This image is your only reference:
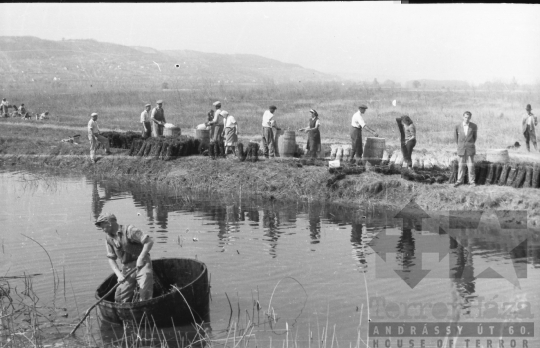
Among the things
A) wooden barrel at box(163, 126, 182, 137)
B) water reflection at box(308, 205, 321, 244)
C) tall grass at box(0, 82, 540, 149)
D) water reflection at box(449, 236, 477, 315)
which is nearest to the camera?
water reflection at box(449, 236, 477, 315)

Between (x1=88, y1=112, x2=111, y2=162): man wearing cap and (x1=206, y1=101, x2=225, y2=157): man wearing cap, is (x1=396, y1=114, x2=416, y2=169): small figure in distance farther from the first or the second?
(x1=88, y1=112, x2=111, y2=162): man wearing cap

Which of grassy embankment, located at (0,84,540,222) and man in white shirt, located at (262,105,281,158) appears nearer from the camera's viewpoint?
grassy embankment, located at (0,84,540,222)

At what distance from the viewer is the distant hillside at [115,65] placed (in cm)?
10031

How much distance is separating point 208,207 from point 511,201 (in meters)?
8.60

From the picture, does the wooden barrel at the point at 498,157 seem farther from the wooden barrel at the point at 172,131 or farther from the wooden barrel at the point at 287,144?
the wooden barrel at the point at 172,131

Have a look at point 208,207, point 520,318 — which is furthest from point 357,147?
point 520,318

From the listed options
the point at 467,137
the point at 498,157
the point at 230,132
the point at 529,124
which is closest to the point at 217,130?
the point at 230,132

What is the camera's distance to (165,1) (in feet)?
30.0

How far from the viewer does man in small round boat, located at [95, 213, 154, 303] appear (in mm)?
10297

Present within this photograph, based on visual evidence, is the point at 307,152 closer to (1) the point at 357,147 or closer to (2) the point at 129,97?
(1) the point at 357,147

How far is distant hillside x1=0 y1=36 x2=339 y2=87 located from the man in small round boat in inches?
3073

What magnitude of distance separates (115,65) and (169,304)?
108850mm

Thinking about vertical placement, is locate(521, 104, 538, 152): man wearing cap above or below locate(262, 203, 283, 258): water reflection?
above

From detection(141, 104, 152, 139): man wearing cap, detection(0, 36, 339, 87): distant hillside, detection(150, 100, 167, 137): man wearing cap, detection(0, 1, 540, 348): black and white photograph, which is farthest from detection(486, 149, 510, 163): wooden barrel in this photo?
detection(0, 36, 339, 87): distant hillside
